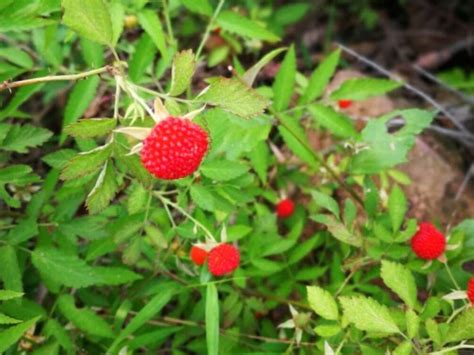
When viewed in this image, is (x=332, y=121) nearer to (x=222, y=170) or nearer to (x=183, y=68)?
(x=222, y=170)

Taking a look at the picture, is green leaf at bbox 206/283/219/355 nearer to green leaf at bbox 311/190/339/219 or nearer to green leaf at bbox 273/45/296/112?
green leaf at bbox 311/190/339/219

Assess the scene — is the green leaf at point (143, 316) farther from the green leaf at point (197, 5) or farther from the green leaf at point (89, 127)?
the green leaf at point (197, 5)

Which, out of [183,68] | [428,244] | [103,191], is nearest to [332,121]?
[428,244]

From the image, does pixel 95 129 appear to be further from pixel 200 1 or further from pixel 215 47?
pixel 215 47

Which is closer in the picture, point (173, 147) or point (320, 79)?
point (173, 147)

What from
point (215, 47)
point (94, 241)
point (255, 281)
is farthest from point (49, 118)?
point (255, 281)

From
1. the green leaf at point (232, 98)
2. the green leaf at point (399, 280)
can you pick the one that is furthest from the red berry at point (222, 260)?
the green leaf at point (232, 98)
